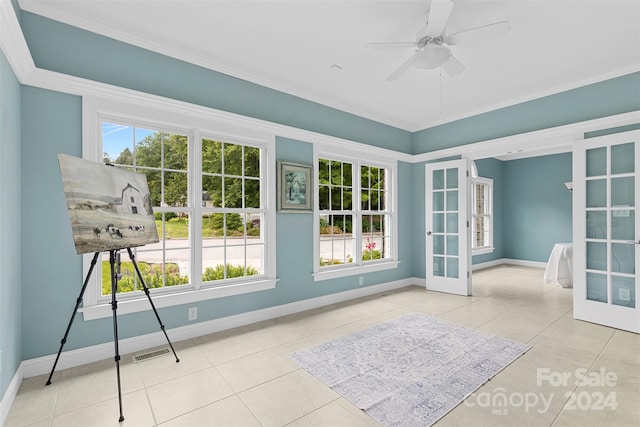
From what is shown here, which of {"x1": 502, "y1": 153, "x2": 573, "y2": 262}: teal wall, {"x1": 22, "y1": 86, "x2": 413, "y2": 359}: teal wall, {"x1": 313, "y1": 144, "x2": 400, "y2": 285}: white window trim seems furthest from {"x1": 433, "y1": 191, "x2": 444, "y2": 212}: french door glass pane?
{"x1": 22, "y1": 86, "x2": 413, "y2": 359}: teal wall

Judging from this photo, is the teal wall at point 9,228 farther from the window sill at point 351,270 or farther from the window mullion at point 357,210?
the window mullion at point 357,210

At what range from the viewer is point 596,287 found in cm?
371

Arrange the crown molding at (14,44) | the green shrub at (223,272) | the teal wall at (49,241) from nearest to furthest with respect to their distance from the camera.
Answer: the crown molding at (14,44), the teal wall at (49,241), the green shrub at (223,272)

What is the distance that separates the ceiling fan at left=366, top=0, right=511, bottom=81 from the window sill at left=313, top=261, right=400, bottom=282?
105 inches

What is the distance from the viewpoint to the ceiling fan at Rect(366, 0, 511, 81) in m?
2.21

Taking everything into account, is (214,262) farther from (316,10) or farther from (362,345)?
(316,10)

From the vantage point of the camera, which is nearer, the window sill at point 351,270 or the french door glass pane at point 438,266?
the window sill at point 351,270

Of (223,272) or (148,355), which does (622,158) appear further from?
(148,355)

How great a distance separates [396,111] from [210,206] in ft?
11.0

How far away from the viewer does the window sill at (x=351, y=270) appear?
437cm

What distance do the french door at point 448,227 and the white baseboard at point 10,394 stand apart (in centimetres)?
517

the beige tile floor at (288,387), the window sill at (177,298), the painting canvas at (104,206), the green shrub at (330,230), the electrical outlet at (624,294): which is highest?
the painting canvas at (104,206)

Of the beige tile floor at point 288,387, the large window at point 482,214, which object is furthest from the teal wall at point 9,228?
the large window at point 482,214

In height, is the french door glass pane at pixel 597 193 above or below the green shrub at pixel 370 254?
above
